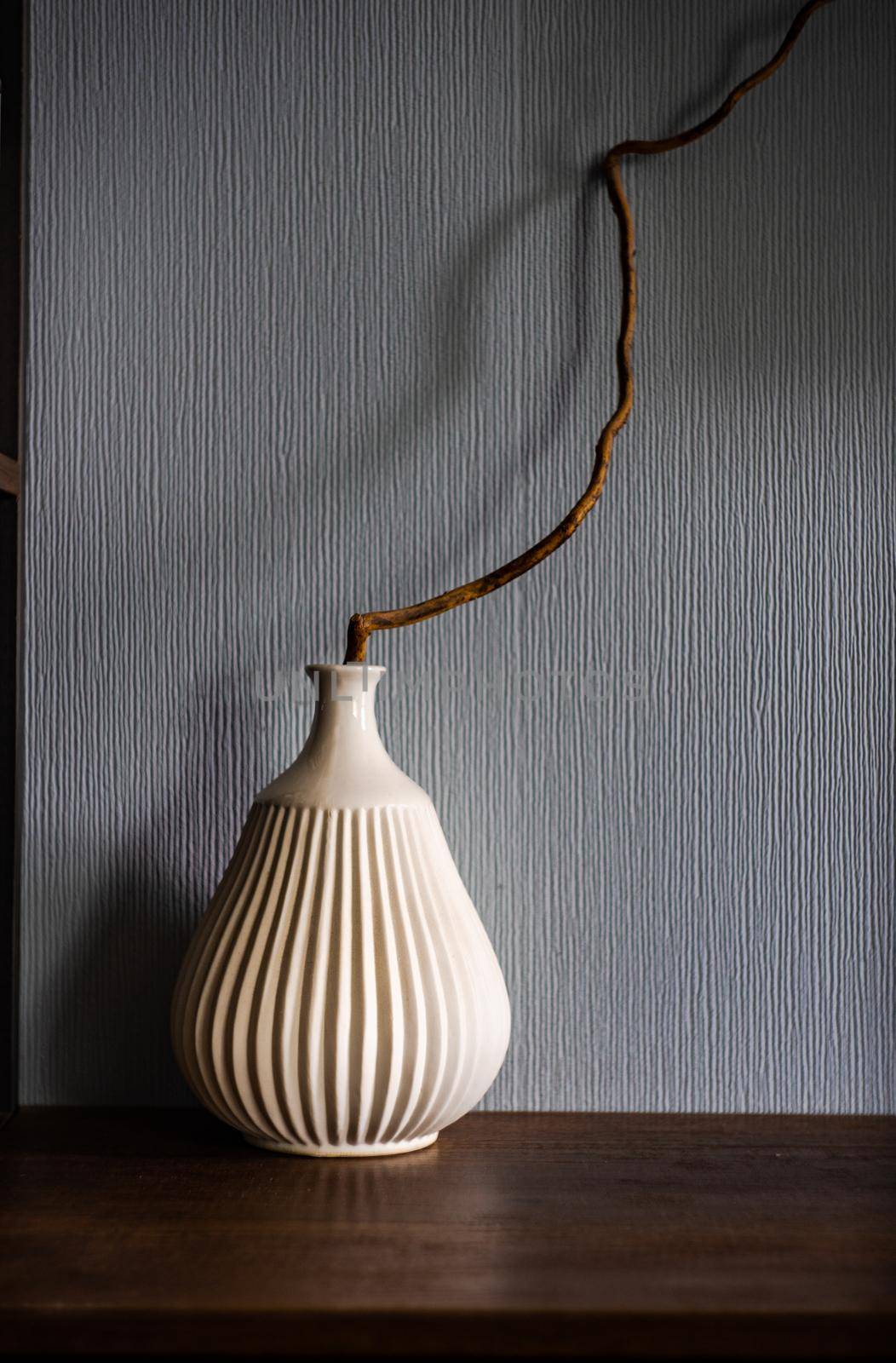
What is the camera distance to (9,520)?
2.55 feet

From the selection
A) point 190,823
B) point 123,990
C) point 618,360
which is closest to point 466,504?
point 618,360

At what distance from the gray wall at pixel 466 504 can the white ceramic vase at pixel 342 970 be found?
9 cm

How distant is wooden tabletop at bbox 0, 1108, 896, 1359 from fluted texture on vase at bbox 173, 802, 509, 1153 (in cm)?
4

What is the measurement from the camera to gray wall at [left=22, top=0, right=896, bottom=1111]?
79cm

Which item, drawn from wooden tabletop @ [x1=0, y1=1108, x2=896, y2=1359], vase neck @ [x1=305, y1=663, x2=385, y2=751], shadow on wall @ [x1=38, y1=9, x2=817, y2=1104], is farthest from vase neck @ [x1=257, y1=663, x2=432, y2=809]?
wooden tabletop @ [x1=0, y1=1108, x2=896, y2=1359]

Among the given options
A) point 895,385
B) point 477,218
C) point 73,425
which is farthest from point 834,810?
point 73,425

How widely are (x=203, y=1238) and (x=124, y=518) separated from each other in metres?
0.46

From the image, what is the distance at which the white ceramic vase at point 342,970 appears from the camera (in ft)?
2.14

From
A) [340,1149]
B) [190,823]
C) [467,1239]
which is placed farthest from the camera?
[190,823]

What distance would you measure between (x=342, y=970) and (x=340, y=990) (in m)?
0.01

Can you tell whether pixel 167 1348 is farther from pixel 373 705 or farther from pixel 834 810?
pixel 834 810

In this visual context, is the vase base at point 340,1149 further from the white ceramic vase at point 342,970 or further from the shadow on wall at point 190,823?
the shadow on wall at point 190,823

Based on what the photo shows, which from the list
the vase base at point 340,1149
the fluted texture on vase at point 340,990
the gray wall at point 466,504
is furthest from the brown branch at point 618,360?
the vase base at point 340,1149

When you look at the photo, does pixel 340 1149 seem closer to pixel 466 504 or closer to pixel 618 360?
pixel 466 504
